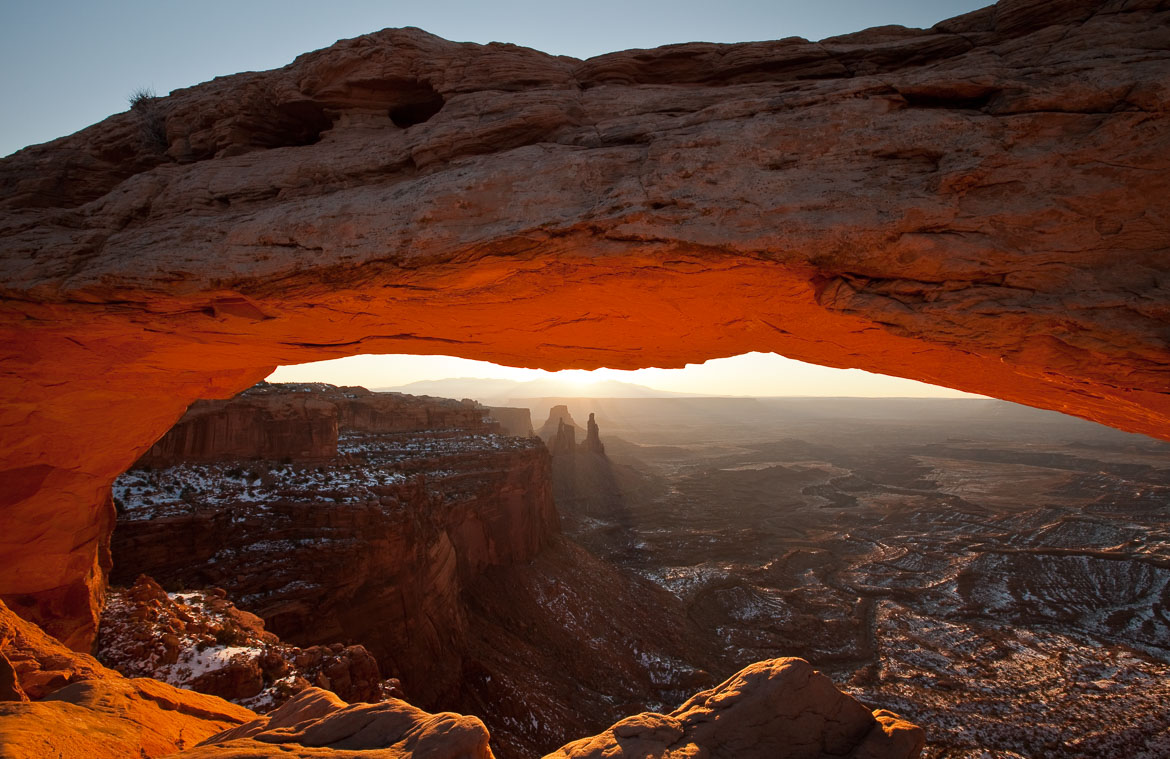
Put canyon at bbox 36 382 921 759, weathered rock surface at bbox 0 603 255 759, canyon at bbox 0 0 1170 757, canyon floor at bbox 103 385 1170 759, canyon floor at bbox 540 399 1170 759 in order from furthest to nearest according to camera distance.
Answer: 1. canyon floor at bbox 540 399 1170 759
2. canyon floor at bbox 103 385 1170 759
3. canyon at bbox 36 382 921 759
4. canyon at bbox 0 0 1170 757
5. weathered rock surface at bbox 0 603 255 759

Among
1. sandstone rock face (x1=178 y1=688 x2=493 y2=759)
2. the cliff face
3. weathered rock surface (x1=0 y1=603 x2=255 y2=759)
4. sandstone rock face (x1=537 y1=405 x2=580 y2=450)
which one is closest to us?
weathered rock surface (x1=0 y1=603 x2=255 y2=759)

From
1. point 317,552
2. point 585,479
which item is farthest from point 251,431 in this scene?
point 585,479

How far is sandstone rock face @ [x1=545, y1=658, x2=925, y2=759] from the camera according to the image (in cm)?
380

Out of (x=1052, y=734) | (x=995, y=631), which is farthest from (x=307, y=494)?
(x=995, y=631)

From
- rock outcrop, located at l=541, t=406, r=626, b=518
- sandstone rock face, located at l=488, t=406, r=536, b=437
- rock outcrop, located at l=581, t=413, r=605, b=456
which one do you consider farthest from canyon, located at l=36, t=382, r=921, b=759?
sandstone rock face, located at l=488, t=406, r=536, b=437

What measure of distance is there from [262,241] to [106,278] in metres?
1.67

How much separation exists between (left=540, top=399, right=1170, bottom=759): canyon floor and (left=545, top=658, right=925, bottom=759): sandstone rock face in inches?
591

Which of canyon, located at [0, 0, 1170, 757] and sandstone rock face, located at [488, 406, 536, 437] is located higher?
canyon, located at [0, 0, 1170, 757]

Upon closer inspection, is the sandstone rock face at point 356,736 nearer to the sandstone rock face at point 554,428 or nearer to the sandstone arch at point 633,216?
the sandstone arch at point 633,216

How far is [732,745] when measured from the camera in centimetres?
396

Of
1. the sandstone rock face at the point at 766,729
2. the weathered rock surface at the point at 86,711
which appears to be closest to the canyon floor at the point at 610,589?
the weathered rock surface at the point at 86,711

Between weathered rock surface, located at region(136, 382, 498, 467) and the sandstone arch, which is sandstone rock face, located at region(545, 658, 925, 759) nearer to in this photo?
the sandstone arch

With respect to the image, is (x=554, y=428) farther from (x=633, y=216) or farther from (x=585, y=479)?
(x=633, y=216)

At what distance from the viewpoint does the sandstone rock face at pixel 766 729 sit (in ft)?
12.5
